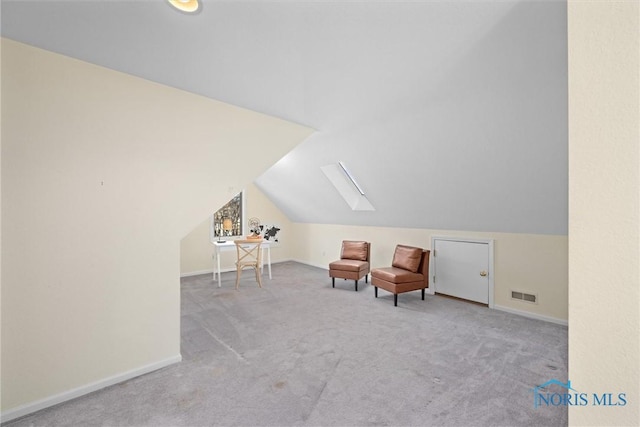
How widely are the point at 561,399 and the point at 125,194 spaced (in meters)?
3.46

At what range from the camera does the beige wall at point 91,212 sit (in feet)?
6.17

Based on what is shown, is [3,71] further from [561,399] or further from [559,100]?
[561,399]

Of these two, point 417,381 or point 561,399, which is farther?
point 417,381

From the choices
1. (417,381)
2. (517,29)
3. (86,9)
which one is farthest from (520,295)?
(86,9)

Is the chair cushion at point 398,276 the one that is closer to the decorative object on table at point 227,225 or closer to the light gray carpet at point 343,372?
the light gray carpet at point 343,372

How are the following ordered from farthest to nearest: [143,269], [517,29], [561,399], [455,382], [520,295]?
[520,295]
[143,269]
[455,382]
[561,399]
[517,29]

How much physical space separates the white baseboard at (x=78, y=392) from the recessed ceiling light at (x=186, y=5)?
253 cm

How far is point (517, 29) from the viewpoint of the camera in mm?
1657

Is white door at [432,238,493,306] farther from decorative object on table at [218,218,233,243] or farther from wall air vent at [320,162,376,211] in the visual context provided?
decorative object on table at [218,218,233,243]

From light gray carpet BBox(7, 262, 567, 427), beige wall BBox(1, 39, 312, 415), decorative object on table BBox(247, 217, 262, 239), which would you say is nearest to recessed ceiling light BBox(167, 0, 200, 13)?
beige wall BBox(1, 39, 312, 415)

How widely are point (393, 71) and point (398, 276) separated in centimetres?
275
